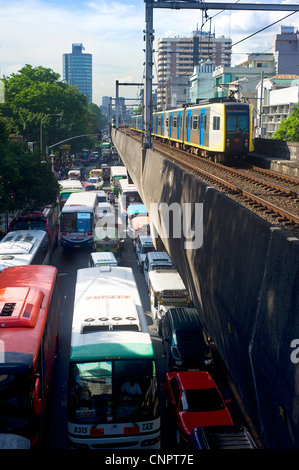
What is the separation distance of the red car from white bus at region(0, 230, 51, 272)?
8.40 meters

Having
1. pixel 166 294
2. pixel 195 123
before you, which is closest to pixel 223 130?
pixel 195 123

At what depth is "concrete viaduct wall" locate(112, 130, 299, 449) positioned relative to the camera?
6289 millimetres

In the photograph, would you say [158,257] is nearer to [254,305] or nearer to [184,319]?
[184,319]

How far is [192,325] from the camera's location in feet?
48.8

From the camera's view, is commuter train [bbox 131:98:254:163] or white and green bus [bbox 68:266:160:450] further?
commuter train [bbox 131:98:254:163]

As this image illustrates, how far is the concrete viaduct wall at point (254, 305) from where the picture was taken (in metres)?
6.29

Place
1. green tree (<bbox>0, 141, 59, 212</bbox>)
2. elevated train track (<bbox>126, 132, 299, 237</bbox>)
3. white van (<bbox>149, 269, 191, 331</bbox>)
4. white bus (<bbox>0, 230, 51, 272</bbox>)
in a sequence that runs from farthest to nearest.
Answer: green tree (<bbox>0, 141, 59, 212</bbox>) → white bus (<bbox>0, 230, 51, 272</bbox>) → white van (<bbox>149, 269, 191, 331</bbox>) → elevated train track (<bbox>126, 132, 299, 237</bbox>)

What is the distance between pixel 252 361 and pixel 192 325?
295 inches

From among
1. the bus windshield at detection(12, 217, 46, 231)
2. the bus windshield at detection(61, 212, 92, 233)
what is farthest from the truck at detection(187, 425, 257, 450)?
the bus windshield at detection(61, 212, 92, 233)

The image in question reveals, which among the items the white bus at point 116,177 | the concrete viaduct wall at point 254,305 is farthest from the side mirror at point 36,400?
the white bus at point 116,177

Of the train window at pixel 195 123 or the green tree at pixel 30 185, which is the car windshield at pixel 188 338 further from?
the train window at pixel 195 123

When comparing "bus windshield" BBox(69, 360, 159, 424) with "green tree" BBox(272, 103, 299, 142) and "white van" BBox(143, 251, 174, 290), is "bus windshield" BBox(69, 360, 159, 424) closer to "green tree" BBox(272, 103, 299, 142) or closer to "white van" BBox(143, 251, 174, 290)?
"white van" BBox(143, 251, 174, 290)

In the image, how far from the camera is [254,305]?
758 cm

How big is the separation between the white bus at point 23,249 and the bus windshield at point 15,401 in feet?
29.1
